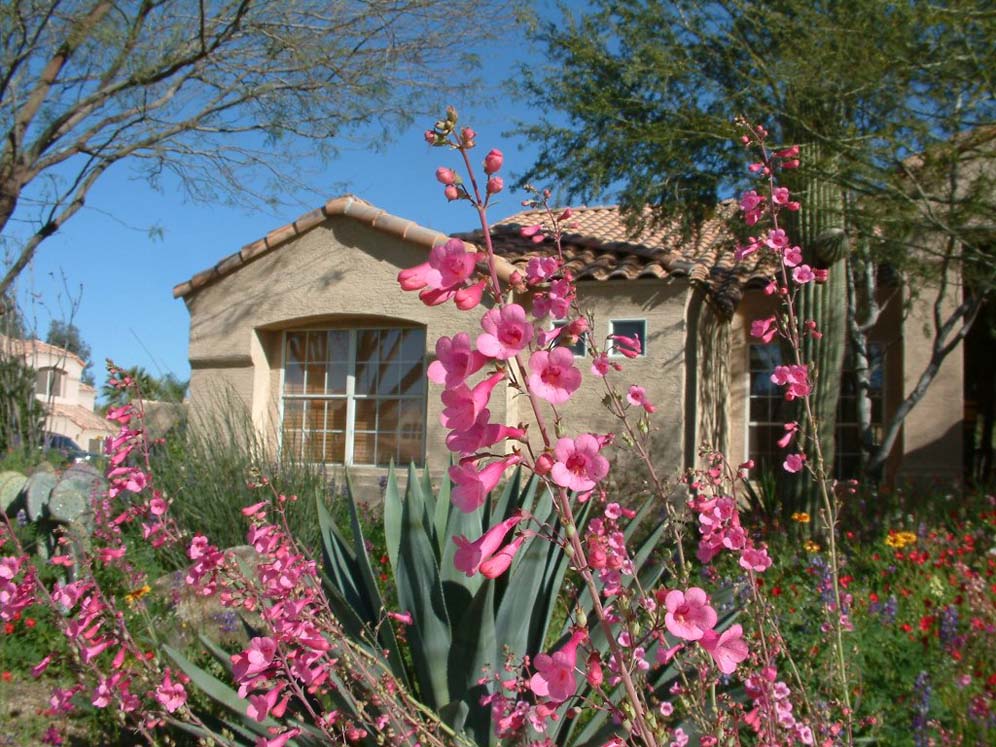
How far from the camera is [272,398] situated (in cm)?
1103

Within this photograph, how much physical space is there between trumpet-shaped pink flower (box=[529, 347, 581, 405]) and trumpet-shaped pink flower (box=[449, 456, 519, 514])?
0.34ft

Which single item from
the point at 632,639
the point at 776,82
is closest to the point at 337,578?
the point at 632,639

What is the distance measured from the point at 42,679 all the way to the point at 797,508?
609 centimetres

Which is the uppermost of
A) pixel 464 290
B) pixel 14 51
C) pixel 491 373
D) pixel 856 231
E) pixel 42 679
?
pixel 14 51

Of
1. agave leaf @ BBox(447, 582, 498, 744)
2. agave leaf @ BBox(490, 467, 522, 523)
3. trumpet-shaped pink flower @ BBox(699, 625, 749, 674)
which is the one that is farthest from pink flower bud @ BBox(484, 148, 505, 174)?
agave leaf @ BBox(490, 467, 522, 523)

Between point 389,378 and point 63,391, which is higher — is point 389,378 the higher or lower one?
the higher one

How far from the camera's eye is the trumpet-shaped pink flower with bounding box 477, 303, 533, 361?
41.5 inches

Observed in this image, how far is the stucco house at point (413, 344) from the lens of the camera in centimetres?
957

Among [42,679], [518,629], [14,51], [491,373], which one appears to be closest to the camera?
[491,373]

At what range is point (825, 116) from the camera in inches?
281

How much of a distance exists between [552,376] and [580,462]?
0.42 feet

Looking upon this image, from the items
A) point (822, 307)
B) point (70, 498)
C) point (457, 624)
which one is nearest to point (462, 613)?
point (457, 624)

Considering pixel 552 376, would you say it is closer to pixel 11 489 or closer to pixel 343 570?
pixel 343 570

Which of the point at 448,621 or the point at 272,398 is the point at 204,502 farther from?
the point at 448,621
